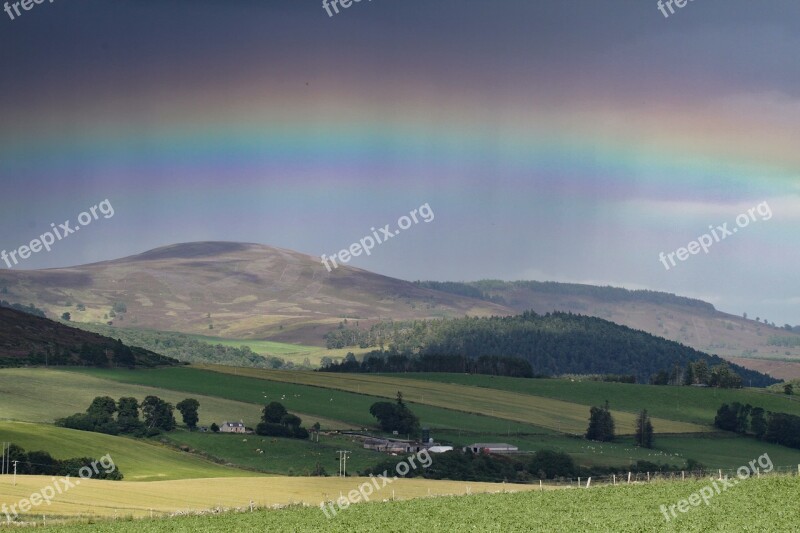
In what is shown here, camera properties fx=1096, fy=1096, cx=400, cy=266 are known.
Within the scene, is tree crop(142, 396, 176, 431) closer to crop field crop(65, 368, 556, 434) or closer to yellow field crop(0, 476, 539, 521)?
crop field crop(65, 368, 556, 434)

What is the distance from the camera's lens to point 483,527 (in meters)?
61.5

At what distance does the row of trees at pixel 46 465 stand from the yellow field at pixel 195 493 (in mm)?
13758

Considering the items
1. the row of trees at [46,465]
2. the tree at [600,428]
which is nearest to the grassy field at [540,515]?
the row of trees at [46,465]

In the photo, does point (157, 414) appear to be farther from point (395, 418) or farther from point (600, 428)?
point (600, 428)

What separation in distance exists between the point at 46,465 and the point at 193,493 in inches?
1142

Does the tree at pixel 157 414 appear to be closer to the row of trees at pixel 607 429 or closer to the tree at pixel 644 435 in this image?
the row of trees at pixel 607 429

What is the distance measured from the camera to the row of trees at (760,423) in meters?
179

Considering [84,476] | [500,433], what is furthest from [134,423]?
[500,433]

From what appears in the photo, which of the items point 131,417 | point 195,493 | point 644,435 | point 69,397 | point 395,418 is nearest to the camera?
point 195,493

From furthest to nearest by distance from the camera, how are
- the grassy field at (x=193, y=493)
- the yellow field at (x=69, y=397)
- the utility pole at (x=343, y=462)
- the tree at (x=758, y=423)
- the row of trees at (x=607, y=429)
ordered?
the tree at (x=758, y=423) → the row of trees at (x=607, y=429) → the yellow field at (x=69, y=397) → the utility pole at (x=343, y=462) → the grassy field at (x=193, y=493)

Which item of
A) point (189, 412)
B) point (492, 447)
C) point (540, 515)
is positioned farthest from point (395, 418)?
point (540, 515)

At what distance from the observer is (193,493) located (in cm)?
8831

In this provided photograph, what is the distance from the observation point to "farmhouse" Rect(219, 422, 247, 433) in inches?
5896

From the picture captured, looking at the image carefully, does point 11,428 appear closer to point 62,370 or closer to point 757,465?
point 62,370
